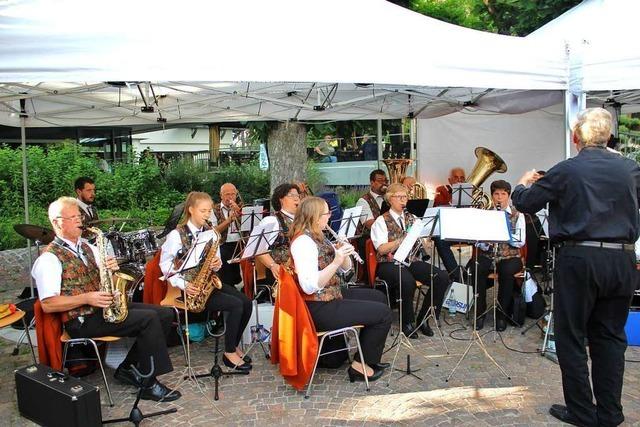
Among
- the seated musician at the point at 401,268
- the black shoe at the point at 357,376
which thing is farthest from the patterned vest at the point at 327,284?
the seated musician at the point at 401,268

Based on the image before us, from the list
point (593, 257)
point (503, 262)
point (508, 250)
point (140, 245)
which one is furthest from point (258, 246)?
point (508, 250)

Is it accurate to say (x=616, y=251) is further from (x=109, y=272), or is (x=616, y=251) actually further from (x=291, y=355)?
(x=109, y=272)

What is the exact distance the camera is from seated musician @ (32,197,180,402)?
11.3ft

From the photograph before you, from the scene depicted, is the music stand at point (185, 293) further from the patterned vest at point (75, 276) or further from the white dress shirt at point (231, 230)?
the white dress shirt at point (231, 230)

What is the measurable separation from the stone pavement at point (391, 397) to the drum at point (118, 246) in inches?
46.3

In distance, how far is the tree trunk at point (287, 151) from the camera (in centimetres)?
880

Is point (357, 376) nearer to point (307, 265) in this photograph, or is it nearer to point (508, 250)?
point (307, 265)

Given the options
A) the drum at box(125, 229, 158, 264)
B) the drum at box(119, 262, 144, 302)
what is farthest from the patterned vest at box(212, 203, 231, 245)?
the drum at box(119, 262, 144, 302)

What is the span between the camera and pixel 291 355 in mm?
3707

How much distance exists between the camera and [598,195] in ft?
9.92

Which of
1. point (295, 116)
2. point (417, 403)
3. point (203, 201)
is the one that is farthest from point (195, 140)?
point (417, 403)

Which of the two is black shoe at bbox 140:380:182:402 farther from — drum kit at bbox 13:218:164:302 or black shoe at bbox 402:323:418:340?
black shoe at bbox 402:323:418:340

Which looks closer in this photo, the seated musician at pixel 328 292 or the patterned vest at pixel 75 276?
the patterned vest at pixel 75 276

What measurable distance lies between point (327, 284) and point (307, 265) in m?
0.33
